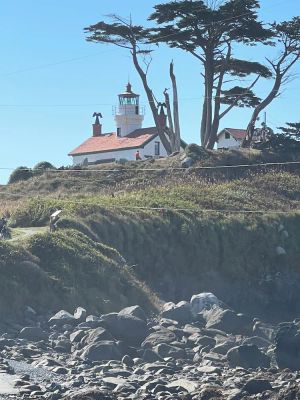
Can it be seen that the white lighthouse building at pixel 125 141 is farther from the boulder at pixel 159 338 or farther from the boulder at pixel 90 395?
the boulder at pixel 90 395

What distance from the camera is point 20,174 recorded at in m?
62.8

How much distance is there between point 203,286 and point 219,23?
20.4 meters

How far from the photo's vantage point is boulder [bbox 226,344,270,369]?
1272 inches

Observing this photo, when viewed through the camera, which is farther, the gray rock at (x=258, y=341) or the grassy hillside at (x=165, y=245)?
the grassy hillside at (x=165, y=245)

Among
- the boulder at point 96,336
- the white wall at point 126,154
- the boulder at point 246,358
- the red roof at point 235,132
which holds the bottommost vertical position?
the boulder at point 246,358

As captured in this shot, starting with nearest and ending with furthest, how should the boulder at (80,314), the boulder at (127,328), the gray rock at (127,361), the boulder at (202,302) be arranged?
the gray rock at (127,361) < the boulder at (127,328) < the boulder at (80,314) < the boulder at (202,302)

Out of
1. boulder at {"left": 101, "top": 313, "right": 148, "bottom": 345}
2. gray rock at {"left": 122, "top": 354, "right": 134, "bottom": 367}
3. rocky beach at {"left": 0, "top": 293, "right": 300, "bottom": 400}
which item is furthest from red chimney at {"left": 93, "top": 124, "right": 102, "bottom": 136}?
gray rock at {"left": 122, "top": 354, "right": 134, "bottom": 367}

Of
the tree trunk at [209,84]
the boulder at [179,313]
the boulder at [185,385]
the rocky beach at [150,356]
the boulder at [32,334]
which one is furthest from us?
the tree trunk at [209,84]

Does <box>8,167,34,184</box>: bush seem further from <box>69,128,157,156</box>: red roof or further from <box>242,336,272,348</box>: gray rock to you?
<box>242,336,272,348</box>: gray rock

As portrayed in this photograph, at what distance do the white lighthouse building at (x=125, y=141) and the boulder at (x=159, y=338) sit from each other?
40.3 meters

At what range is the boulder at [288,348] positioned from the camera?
3305 cm

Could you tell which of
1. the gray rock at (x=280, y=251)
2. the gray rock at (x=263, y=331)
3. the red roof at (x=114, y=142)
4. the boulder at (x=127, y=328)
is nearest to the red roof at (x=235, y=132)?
the red roof at (x=114, y=142)

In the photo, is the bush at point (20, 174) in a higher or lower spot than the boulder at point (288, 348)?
higher

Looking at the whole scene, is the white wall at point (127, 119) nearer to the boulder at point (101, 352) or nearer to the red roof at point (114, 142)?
the red roof at point (114, 142)
